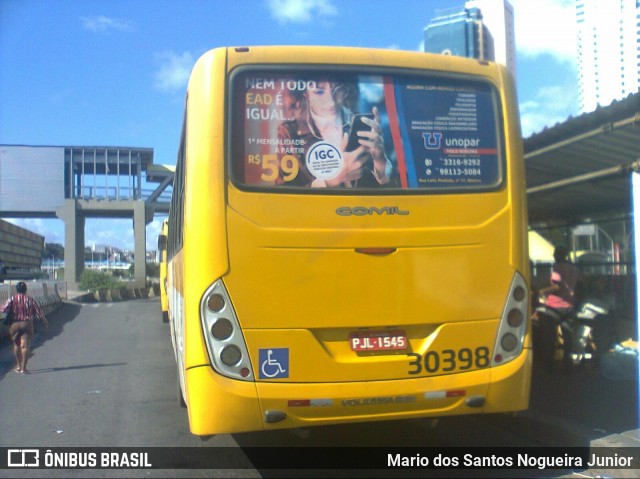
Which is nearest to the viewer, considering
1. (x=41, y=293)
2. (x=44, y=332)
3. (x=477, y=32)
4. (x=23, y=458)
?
(x=23, y=458)

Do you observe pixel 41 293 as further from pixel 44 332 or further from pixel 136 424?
pixel 136 424

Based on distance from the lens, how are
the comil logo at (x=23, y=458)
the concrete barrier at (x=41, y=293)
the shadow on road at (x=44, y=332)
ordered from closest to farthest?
the comil logo at (x=23, y=458) → the shadow on road at (x=44, y=332) → the concrete barrier at (x=41, y=293)

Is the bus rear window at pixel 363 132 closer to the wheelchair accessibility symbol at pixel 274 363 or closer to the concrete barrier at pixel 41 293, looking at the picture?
the wheelchair accessibility symbol at pixel 274 363

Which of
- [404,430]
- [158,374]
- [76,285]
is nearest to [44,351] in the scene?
[158,374]

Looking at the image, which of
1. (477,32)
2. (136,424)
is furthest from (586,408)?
(477,32)

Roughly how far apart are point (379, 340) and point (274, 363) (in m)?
0.80

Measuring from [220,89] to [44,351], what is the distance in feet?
37.3

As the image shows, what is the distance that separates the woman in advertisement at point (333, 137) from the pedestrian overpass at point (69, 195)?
147 feet

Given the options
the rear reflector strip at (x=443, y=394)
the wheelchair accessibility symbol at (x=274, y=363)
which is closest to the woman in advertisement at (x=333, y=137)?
the wheelchair accessibility symbol at (x=274, y=363)

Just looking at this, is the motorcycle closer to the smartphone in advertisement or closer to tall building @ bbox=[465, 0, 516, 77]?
the smartphone in advertisement

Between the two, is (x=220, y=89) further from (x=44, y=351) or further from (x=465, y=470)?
(x=44, y=351)

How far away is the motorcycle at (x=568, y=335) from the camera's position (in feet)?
27.9

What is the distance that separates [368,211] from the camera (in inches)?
185

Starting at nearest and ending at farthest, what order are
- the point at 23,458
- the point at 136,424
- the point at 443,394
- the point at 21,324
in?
1. the point at 443,394
2. the point at 23,458
3. the point at 136,424
4. the point at 21,324
